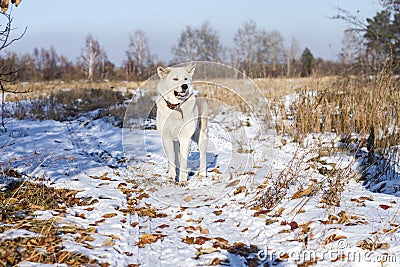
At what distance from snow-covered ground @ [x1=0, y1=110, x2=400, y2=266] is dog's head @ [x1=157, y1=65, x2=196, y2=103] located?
131 centimetres

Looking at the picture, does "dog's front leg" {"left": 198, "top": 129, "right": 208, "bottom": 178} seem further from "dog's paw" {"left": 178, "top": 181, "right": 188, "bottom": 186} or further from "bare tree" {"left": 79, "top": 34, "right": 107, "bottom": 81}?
"bare tree" {"left": 79, "top": 34, "right": 107, "bottom": 81}

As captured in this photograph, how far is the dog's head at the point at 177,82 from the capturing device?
17.3ft

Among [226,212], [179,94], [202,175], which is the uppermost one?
[179,94]

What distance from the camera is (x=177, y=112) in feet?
17.6

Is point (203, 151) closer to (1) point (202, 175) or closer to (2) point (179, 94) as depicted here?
(1) point (202, 175)

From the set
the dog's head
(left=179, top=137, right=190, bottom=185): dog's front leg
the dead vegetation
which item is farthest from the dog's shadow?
the dead vegetation

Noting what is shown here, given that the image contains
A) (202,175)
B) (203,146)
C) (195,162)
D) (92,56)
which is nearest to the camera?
(202,175)

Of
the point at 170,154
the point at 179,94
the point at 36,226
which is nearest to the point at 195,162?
the point at 170,154

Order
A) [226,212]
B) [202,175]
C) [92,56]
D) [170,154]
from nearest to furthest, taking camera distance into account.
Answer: [226,212]
[170,154]
[202,175]
[92,56]

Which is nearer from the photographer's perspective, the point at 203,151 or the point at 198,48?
the point at 203,151

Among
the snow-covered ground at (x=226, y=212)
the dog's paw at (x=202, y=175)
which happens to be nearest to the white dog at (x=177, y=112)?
the dog's paw at (x=202, y=175)

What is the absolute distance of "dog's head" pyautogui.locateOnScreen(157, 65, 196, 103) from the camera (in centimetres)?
526

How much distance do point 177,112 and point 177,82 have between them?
44cm

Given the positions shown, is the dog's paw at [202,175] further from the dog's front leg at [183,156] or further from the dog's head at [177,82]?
the dog's head at [177,82]
